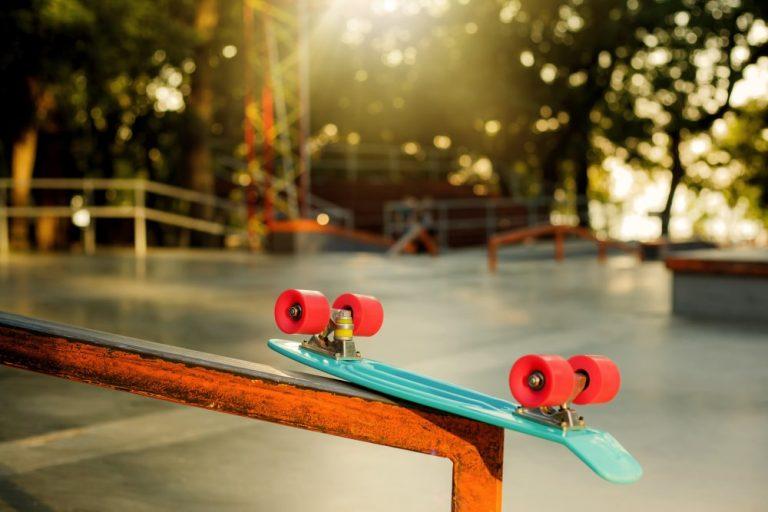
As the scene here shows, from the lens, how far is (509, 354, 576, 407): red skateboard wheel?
2.66 metres

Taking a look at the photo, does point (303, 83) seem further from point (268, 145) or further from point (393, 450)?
point (393, 450)

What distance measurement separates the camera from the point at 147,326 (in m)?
8.88

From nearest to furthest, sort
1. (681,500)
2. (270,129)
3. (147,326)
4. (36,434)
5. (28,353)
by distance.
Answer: (28,353), (681,500), (36,434), (147,326), (270,129)

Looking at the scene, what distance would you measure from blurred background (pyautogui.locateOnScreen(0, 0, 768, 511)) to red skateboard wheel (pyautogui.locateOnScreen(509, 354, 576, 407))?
1277mm

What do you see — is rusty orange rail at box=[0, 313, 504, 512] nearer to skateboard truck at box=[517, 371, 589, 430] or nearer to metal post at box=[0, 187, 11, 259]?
skateboard truck at box=[517, 371, 589, 430]

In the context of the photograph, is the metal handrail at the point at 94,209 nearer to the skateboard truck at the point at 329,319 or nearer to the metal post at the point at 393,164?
the metal post at the point at 393,164

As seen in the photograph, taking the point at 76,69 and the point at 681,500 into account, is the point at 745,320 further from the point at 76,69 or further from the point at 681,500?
the point at 76,69

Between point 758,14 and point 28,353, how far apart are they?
1158 inches

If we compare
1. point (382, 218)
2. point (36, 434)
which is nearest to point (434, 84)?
point (382, 218)

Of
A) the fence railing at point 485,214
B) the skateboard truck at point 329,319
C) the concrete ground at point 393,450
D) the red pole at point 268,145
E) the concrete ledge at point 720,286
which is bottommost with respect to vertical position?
the concrete ground at point 393,450

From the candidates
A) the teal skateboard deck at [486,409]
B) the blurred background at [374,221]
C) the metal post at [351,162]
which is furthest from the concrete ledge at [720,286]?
the metal post at [351,162]

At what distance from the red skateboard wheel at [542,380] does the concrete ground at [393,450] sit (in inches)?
50.1

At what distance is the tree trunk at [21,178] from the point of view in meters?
22.0

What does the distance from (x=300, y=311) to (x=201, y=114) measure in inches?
864
